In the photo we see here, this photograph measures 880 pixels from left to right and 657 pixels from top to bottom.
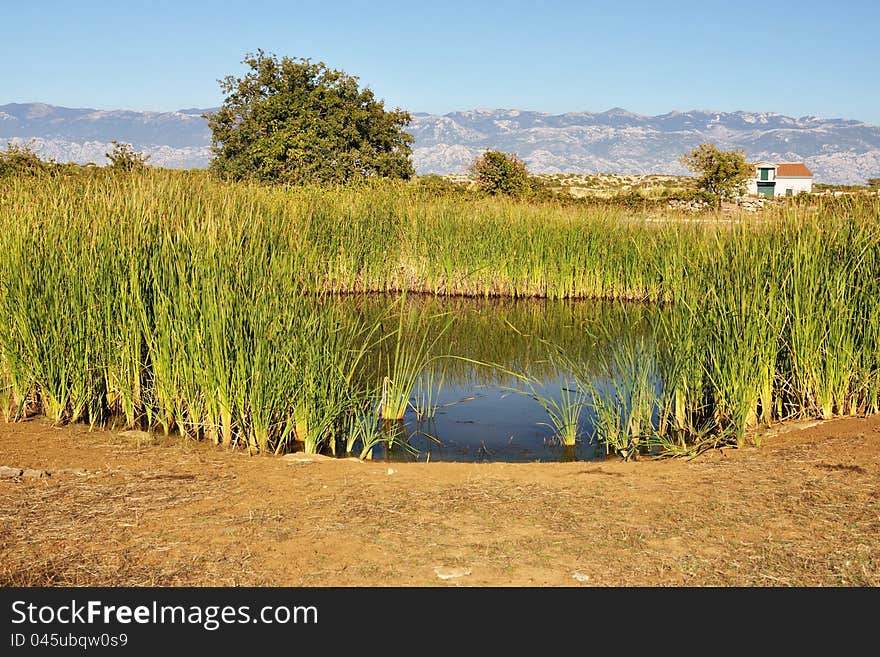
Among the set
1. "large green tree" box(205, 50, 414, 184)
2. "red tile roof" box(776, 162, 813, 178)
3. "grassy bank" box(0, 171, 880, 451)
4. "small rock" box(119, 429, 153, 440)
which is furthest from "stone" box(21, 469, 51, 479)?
"red tile roof" box(776, 162, 813, 178)

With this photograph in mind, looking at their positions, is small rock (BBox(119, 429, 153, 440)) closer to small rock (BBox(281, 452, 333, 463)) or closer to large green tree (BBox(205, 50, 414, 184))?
small rock (BBox(281, 452, 333, 463))

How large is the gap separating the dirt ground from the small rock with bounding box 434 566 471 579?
0.01 m

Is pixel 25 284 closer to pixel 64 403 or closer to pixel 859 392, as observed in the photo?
pixel 64 403

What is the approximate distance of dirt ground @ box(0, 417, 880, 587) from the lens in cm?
380

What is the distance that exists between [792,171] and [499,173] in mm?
59700

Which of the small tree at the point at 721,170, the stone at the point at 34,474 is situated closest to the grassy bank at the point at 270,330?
the stone at the point at 34,474

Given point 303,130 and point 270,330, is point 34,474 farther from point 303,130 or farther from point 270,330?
point 303,130

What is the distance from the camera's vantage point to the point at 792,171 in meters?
83.4

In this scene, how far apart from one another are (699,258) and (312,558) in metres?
5.15

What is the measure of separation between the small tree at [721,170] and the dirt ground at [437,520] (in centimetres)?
3058

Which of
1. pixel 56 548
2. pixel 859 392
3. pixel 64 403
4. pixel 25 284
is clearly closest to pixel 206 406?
pixel 64 403

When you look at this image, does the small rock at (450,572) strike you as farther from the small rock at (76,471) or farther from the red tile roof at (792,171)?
the red tile roof at (792,171)


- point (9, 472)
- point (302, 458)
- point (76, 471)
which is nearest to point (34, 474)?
point (9, 472)

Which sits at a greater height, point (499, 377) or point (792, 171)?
point (792, 171)
